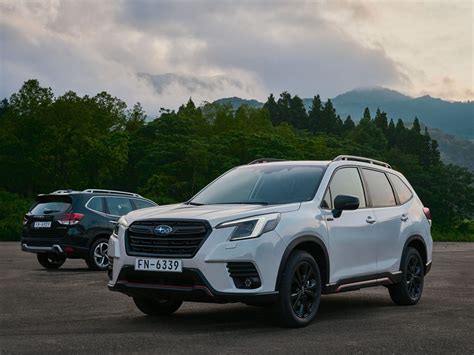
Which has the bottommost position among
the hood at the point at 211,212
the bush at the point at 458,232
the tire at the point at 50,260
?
the bush at the point at 458,232

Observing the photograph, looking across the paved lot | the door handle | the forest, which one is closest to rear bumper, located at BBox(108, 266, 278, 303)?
the paved lot

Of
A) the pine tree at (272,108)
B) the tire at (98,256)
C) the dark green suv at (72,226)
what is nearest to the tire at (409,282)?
the dark green suv at (72,226)

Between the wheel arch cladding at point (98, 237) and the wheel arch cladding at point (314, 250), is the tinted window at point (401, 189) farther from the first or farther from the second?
the wheel arch cladding at point (98, 237)

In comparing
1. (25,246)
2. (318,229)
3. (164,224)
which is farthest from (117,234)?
(25,246)

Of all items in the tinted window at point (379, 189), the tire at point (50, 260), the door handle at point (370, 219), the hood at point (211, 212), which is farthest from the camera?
the tire at point (50, 260)

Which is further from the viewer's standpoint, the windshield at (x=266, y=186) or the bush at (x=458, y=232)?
the bush at (x=458, y=232)

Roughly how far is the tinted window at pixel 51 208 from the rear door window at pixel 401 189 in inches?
312

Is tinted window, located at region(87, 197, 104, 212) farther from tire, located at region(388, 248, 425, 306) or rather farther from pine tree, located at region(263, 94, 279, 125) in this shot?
pine tree, located at region(263, 94, 279, 125)

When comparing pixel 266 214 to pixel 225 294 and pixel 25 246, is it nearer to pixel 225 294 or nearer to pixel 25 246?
pixel 225 294

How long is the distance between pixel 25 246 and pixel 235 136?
227 feet

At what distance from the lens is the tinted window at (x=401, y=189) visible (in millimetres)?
10664

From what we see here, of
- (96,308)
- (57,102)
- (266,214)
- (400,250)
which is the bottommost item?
(96,308)

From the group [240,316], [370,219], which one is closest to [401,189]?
[370,219]

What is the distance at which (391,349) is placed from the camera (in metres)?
6.80
